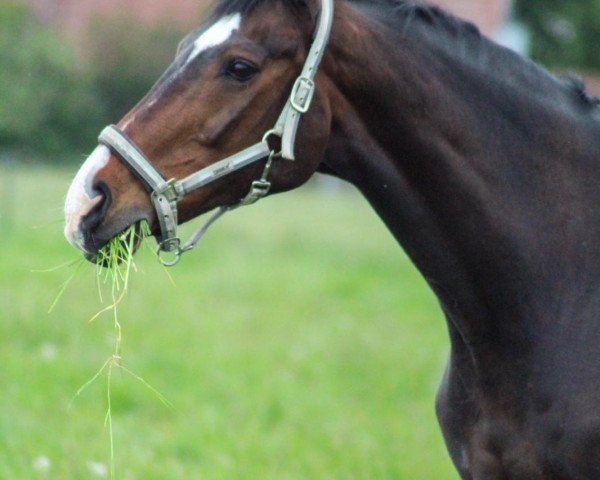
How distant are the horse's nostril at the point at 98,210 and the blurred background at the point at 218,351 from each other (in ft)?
1.06

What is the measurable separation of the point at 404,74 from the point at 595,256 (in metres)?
0.82

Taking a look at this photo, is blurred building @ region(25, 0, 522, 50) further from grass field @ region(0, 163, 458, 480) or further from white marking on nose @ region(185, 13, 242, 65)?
white marking on nose @ region(185, 13, 242, 65)

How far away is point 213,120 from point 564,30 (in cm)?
3443

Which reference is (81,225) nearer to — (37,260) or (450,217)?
(450,217)

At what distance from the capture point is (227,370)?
24.5 feet

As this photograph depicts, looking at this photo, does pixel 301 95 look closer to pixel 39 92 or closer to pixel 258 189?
pixel 258 189

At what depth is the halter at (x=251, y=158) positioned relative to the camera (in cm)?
299

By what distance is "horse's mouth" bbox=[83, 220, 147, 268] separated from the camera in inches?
117

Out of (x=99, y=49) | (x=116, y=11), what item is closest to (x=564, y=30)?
(x=116, y=11)

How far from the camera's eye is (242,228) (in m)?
16.7

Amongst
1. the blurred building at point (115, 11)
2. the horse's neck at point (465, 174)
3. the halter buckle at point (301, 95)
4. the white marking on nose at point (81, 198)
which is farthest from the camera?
the blurred building at point (115, 11)

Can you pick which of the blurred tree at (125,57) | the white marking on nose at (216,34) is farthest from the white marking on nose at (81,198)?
the blurred tree at (125,57)

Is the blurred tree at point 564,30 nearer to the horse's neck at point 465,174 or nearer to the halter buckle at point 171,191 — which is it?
A: the horse's neck at point 465,174

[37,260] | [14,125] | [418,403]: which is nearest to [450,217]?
[418,403]
